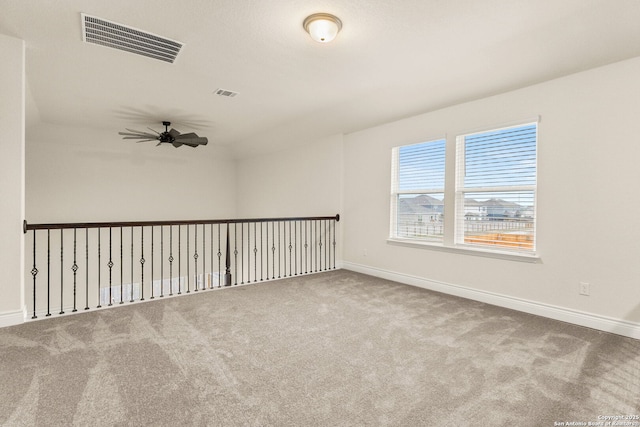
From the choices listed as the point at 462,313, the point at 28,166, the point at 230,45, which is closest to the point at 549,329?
the point at 462,313

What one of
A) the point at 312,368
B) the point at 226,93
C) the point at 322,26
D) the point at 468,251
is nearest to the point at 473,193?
the point at 468,251

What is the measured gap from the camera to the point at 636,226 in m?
→ 2.75

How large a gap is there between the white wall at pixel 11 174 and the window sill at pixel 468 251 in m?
4.27

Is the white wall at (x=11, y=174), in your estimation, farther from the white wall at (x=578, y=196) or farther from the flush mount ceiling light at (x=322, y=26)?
the white wall at (x=578, y=196)

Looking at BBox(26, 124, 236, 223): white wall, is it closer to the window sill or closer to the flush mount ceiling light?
the window sill

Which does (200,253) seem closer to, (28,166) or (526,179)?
(28,166)

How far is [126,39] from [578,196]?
4427 mm

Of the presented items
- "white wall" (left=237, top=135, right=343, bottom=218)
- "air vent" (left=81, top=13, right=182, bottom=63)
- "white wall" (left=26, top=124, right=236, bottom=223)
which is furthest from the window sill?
"white wall" (left=26, top=124, right=236, bottom=223)

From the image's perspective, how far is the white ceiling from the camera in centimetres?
231

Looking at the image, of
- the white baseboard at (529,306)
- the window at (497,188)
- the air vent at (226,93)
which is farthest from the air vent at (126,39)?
the white baseboard at (529,306)

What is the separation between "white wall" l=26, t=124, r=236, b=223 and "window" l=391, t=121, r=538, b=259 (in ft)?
16.8

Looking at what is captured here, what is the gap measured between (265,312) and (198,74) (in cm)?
272

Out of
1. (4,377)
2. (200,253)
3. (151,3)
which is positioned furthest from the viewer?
(200,253)

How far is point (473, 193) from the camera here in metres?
3.91
